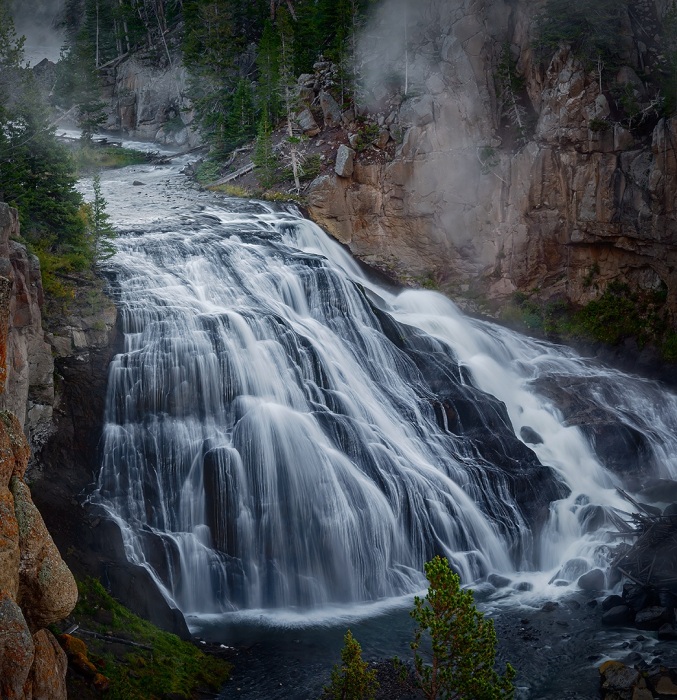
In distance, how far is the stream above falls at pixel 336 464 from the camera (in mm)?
17500

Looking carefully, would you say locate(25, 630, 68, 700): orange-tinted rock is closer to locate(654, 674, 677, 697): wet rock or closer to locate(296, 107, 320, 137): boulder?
locate(654, 674, 677, 697): wet rock

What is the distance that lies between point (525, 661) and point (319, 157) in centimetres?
2892

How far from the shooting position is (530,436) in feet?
85.5

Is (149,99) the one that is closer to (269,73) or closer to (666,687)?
(269,73)

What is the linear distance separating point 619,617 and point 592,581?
2028 millimetres

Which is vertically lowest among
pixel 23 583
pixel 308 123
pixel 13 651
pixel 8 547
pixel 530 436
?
pixel 530 436

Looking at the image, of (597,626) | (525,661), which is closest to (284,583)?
(525,661)

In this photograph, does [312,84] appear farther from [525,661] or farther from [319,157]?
[525,661]

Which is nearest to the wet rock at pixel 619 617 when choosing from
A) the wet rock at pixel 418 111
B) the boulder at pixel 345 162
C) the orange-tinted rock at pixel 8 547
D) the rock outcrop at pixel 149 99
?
the orange-tinted rock at pixel 8 547

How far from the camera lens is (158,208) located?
36688 mm

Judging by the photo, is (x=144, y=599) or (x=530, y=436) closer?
(x=144, y=599)

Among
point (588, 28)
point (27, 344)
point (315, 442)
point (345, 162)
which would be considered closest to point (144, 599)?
point (315, 442)

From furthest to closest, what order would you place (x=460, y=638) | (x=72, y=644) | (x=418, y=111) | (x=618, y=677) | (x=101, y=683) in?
(x=418, y=111), (x=618, y=677), (x=72, y=644), (x=101, y=683), (x=460, y=638)

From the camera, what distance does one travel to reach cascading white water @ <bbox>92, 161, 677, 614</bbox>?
18.9m
